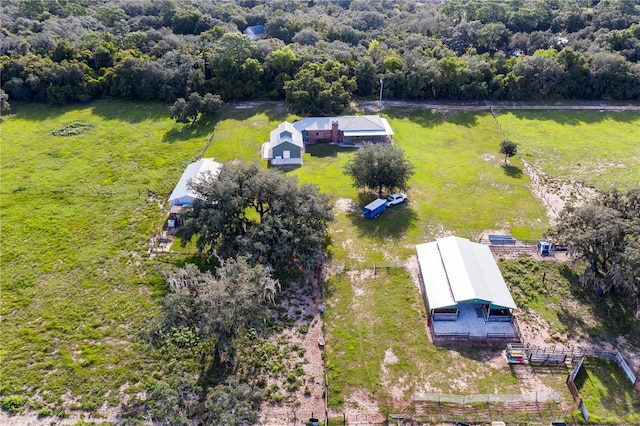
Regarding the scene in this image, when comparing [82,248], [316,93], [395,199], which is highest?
[316,93]

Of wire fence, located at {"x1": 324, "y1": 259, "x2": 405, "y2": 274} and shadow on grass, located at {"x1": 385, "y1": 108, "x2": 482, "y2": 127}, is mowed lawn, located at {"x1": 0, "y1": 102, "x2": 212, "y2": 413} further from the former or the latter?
shadow on grass, located at {"x1": 385, "y1": 108, "x2": 482, "y2": 127}

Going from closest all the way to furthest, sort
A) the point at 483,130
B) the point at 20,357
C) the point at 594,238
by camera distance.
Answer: the point at 20,357, the point at 594,238, the point at 483,130

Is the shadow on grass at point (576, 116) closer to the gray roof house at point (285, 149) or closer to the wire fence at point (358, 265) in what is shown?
the gray roof house at point (285, 149)

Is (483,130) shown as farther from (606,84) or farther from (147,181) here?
(147,181)

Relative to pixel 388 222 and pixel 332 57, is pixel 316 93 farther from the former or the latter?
pixel 388 222

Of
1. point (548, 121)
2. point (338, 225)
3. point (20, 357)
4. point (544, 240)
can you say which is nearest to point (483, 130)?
point (548, 121)

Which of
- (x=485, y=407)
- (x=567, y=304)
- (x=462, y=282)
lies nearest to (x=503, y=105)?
(x=567, y=304)
